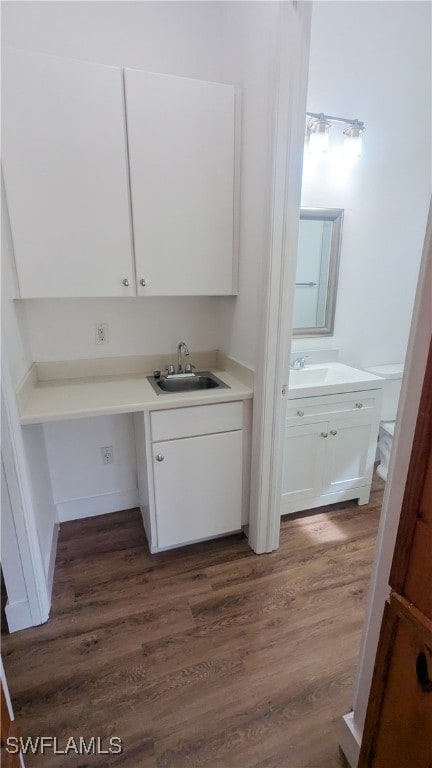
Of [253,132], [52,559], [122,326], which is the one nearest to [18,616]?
[52,559]

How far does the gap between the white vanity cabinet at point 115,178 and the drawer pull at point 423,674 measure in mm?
1655

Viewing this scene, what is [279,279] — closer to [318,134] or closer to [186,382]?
[186,382]

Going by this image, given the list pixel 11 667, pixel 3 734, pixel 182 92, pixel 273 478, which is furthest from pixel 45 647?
pixel 182 92

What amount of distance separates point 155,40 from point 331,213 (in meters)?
1.32

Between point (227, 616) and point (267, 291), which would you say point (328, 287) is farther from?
point (227, 616)

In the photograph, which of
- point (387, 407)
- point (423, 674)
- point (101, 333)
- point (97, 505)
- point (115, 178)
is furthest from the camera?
point (387, 407)

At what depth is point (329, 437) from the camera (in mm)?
2145

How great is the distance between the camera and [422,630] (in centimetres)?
60

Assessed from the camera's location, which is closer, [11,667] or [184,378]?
[11,667]

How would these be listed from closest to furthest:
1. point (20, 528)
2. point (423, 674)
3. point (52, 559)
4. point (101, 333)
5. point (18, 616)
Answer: point (423, 674)
point (20, 528)
point (18, 616)
point (52, 559)
point (101, 333)

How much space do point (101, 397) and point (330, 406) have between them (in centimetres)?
127

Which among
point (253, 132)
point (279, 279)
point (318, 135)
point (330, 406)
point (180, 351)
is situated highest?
point (318, 135)

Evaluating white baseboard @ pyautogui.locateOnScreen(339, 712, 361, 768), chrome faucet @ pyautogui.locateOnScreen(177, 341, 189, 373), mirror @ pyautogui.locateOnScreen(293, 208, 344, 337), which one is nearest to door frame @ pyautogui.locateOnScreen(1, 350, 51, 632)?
chrome faucet @ pyautogui.locateOnScreen(177, 341, 189, 373)

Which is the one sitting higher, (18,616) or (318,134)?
(318,134)
